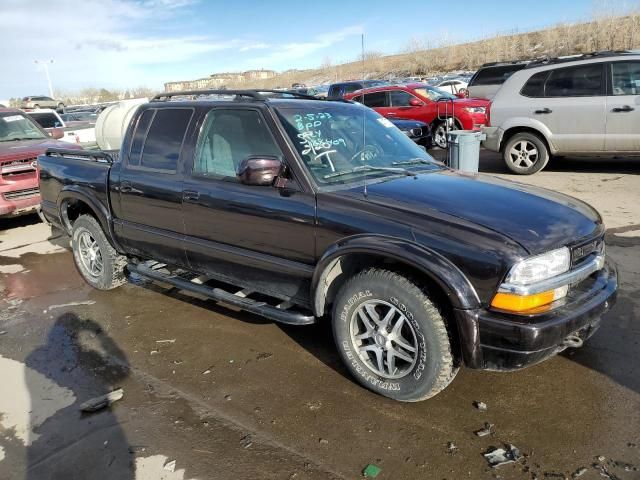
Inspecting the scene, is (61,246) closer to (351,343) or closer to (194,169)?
(194,169)

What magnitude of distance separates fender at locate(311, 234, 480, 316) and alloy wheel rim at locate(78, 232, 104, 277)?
3.05m

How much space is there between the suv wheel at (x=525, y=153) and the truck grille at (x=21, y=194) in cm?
803

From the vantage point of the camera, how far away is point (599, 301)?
2.94 metres

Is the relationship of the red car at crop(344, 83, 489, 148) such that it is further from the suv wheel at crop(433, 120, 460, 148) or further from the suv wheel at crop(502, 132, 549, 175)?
the suv wheel at crop(502, 132, 549, 175)

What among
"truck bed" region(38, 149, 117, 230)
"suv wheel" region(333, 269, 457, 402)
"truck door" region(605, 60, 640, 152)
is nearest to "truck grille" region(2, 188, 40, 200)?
"truck bed" region(38, 149, 117, 230)

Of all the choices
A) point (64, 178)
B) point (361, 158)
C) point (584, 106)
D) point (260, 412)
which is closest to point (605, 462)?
point (260, 412)

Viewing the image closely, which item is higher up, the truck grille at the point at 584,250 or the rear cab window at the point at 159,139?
the rear cab window at the point at 159,139

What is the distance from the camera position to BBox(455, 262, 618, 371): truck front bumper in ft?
Result: 8.71

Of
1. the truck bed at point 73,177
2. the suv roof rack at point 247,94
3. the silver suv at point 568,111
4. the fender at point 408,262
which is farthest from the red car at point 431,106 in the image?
the fender at point 408,262

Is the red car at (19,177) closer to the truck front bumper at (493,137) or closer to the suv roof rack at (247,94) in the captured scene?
the suv roof rack at (247,94)

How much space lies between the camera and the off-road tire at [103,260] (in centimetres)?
514

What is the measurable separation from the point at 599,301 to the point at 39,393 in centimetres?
361

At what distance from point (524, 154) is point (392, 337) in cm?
759

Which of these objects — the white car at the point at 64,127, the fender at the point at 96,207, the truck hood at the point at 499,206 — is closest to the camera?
the truck hood at the point at 499,206
